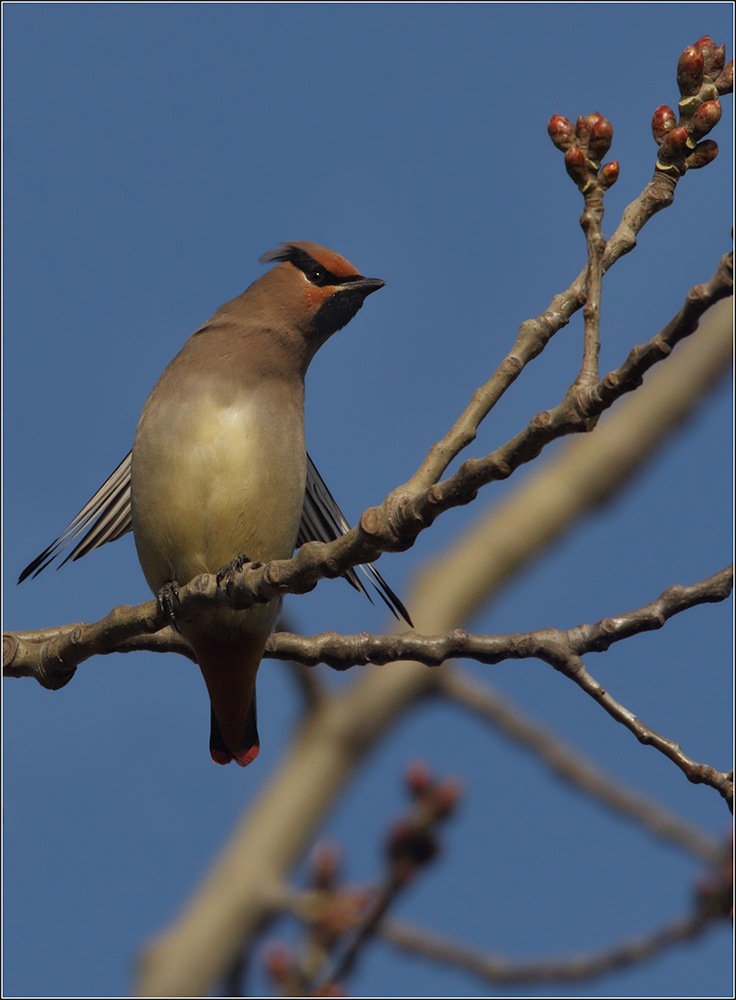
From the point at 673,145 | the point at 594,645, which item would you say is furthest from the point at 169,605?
the point at 673,145

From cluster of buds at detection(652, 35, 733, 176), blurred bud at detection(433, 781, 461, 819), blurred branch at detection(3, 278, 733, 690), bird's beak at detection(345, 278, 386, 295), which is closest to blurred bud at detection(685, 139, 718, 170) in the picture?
cluster of buds at detection(652, 35, 733, 176)

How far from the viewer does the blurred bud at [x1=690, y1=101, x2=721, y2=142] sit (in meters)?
3.08

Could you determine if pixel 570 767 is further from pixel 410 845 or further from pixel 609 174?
pixel 609 174

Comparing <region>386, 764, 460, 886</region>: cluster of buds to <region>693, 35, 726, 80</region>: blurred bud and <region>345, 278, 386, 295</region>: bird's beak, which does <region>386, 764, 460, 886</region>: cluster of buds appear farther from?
<region>693, 35, 726, 80</region>: blurred bud

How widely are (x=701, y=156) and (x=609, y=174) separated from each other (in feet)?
0.76

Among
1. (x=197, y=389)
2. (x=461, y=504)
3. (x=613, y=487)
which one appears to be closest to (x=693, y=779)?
(x=461, y=504)

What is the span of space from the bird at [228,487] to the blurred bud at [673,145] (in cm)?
187

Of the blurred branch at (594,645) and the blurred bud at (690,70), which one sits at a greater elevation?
the blurred bud at (690,70)

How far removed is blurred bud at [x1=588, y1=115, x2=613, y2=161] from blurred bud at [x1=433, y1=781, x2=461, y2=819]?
272 centimetres

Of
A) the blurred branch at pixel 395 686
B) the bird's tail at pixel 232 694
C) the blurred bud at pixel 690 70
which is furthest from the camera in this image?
the blurred branch at pixel 395 686

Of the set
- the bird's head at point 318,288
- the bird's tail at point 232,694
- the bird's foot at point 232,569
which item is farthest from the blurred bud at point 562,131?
the bird's head at point 318,288

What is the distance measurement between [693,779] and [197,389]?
2565 mm

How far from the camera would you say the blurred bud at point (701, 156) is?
123 inches

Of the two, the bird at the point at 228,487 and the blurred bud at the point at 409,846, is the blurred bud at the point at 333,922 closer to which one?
the blurred bud at the point at 409,846
